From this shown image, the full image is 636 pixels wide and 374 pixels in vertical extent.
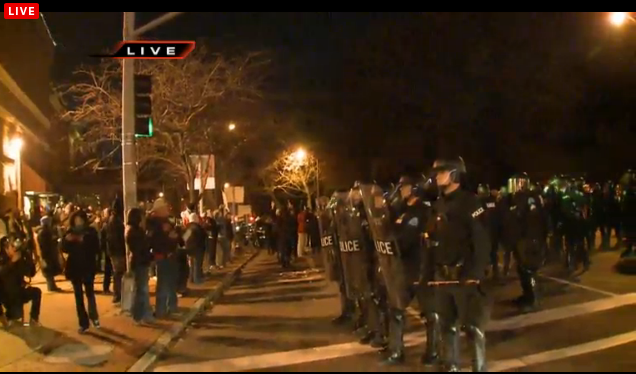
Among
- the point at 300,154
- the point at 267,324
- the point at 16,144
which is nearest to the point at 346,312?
the point at 267,324

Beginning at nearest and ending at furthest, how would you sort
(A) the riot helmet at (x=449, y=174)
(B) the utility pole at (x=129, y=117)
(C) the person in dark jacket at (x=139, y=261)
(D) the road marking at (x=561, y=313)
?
(A) the riot helmet at (x=449, y=174) → (D) the road marking at (x=561, y=313) → (C) the person in dark jacket at (x=139, y=261) → (B) the utility pole at (x=129, y=117)

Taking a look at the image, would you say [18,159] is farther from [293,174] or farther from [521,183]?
[293,174]

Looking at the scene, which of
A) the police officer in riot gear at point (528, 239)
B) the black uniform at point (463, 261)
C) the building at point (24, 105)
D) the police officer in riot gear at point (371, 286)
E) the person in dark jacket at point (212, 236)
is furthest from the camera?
the person in dark jacket at point (212, 236)

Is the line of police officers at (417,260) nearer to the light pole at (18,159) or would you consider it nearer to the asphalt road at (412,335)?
the asphalt road at (412,335)

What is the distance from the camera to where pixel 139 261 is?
1377 cm

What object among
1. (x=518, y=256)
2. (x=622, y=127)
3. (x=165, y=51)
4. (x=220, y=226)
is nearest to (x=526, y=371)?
(x=518, y=256)

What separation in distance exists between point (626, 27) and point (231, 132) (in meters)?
13.7

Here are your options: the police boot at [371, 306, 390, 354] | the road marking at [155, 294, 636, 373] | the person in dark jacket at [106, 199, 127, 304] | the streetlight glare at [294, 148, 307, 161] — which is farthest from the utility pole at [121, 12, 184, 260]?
the streetlight glare at [294, 148, 307, 161]

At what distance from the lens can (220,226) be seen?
2656cm

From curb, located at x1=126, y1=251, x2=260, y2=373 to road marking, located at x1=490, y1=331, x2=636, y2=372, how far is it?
13.4ft

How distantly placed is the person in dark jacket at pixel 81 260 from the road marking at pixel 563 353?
232 inches

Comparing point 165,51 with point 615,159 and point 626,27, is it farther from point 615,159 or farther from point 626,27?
point 615,159

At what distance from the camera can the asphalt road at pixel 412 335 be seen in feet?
33.2

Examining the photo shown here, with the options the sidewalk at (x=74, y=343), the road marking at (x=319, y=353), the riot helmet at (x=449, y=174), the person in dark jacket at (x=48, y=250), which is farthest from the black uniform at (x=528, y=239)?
the person in dark jacket at (x=48, y=250)
